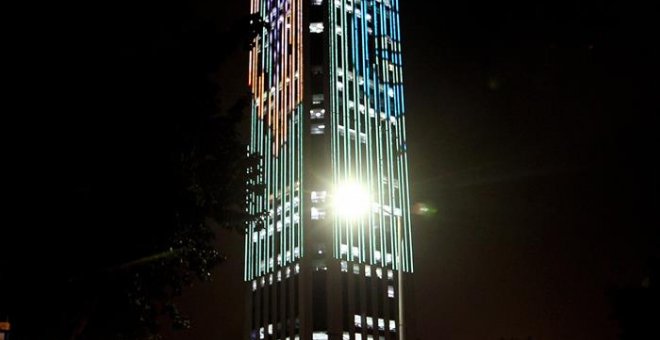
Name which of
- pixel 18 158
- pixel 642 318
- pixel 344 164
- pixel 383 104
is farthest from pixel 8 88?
pixel 383 104

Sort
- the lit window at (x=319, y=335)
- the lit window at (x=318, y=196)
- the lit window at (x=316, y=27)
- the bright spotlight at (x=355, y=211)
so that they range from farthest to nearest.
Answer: the lit window at (x=316, y=27), the lit window at (x=318, y=196), the lit window at (x=319, y=335), the bright spotlight at (x=355, y=211)

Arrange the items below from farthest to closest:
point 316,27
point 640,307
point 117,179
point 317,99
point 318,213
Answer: point 316,27, point 317,99, point 318,213, point 640,307, point 117,179

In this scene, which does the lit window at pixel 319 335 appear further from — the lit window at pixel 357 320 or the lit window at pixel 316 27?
the lit window at pixel 316 27

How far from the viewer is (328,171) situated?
6562cm

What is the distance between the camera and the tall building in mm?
64562

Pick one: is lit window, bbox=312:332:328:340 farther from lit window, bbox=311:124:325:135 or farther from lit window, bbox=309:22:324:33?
lit window, bbox=309:22:324:33

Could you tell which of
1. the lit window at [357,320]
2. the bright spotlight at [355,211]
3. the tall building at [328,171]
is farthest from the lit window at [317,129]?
A: the lit window at [357,320]

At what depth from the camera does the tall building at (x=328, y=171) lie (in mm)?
64562

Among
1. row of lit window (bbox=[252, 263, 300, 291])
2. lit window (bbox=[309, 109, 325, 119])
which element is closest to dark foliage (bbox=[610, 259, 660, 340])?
row of lit window (bbox=[252, 263, 300, 291])

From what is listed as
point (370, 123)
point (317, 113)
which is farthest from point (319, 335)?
point (317, 113)

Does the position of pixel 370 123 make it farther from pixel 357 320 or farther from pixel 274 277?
pixel 357 320

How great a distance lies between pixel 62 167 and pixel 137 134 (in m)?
1.40

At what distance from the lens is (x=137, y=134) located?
1139cm

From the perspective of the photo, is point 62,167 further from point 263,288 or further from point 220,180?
point 263,288
